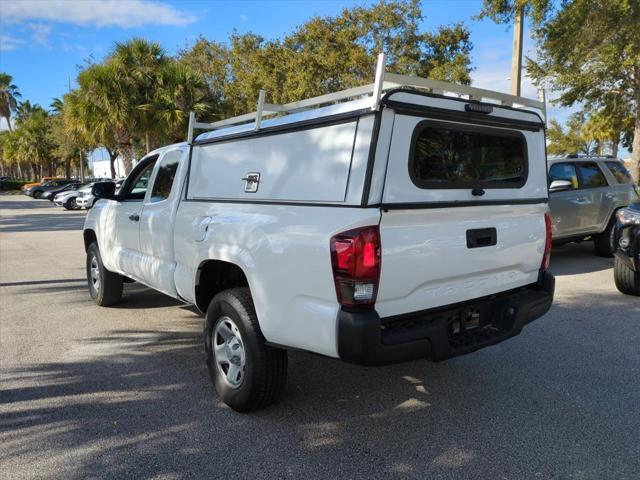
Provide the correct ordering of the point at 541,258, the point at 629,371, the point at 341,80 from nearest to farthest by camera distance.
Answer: the point at 541,258, the point at 629,371, the point at 341,80

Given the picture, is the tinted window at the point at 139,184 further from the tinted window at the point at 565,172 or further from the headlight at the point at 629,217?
the tinted window at the point at 565,172

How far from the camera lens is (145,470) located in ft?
9.45

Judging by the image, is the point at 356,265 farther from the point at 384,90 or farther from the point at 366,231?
the point at 384,90

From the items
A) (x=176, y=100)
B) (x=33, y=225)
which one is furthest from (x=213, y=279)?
(x=176, y=100)

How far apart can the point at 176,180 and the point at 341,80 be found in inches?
699

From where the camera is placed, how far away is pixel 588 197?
8.99m

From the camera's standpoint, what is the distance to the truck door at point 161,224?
4473 mm

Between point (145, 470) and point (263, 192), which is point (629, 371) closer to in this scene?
point (263, 192)

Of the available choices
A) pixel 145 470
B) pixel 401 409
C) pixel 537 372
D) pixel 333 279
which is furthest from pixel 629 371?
pixel 145 470

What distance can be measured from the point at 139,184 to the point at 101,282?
1390mm

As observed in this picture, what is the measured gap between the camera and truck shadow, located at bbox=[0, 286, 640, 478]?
116 inches

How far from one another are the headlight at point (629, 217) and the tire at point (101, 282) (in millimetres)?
6228

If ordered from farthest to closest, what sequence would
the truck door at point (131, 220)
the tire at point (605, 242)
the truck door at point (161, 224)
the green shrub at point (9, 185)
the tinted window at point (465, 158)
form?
the green shrub at point (9, 185)
the tire at point (605, 242)
the truck door at point (131, 220)
the truck door at point (161, 224)
the tinted window at point (465, 158)

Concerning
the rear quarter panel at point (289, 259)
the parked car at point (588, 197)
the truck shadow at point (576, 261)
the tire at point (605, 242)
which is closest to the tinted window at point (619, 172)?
the parked car at point (588, 197)
